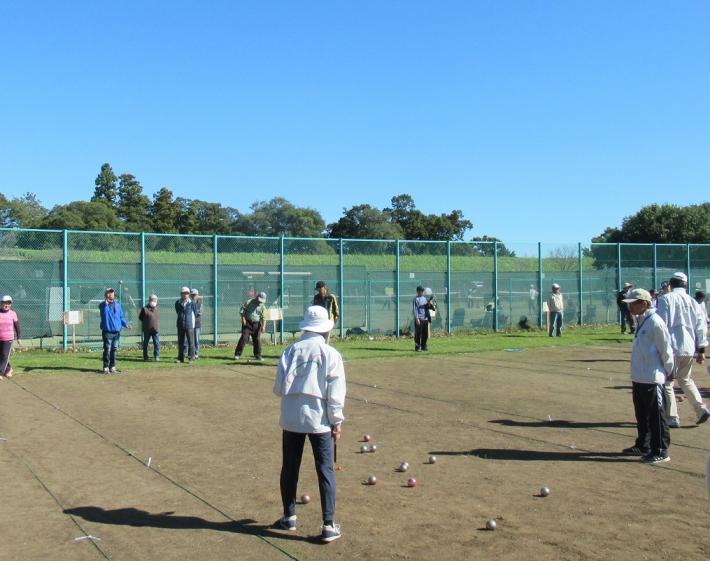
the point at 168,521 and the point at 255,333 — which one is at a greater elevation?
the point at 255,333

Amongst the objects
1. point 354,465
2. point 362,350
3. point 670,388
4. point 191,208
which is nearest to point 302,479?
point 354,465

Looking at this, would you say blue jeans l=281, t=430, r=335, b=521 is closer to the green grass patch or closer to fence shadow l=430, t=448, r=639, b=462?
fence shadow l=430, t=448, r=639, b=462

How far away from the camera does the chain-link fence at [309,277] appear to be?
20422 mm

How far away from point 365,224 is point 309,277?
53.2 m

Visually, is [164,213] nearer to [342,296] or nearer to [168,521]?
[342,296]

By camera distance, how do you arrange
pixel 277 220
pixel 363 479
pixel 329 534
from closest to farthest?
pixel 329 534
pixel 363 479
pixel 277 220

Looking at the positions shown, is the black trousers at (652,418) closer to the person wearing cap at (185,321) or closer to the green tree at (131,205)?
the person wearing cap at (185,321)

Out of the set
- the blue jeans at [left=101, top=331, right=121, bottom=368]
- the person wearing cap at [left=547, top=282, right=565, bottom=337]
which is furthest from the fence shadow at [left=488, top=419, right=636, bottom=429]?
the person wearing cap at [left=547, top=282, right=565, bottom=337]

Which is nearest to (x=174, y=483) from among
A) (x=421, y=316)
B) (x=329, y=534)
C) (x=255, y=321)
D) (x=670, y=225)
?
(x=329, y=534)

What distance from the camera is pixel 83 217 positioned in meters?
62.2

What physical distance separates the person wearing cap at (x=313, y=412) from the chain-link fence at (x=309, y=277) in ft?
51.4

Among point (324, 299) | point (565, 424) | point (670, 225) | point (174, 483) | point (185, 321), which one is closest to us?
point (174, 483)

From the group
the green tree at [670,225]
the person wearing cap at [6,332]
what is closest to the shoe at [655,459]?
the person wearing cap at [6,332]

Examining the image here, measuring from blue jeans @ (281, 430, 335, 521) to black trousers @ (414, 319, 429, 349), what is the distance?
1495 cm
